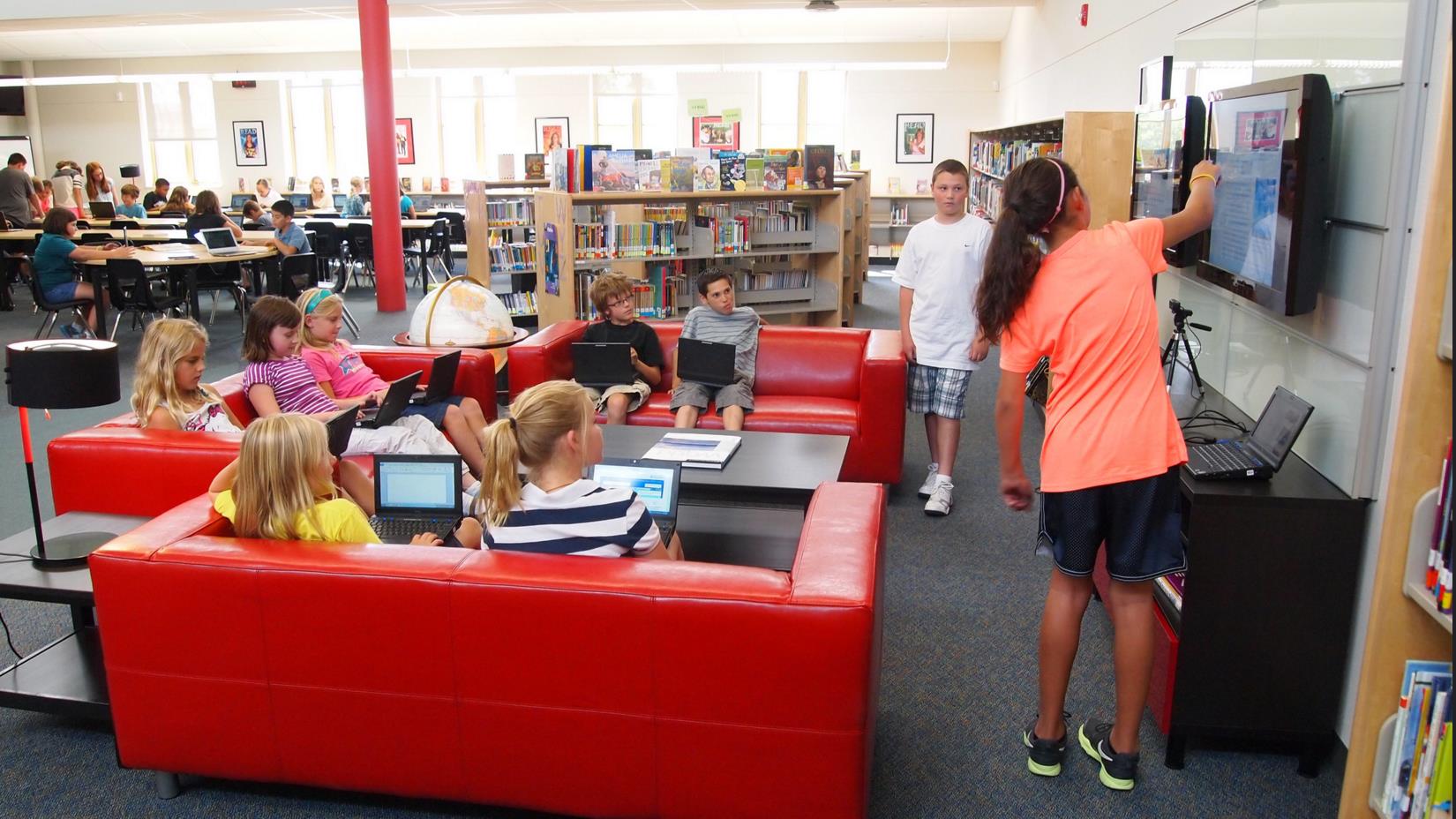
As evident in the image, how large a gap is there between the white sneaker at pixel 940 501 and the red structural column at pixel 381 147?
23.5ft

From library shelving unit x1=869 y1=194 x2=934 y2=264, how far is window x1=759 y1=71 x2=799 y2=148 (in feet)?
6.09

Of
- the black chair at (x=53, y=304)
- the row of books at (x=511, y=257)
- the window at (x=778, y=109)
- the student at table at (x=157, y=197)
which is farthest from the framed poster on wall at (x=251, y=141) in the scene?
the row of books at (x=511, y=257)

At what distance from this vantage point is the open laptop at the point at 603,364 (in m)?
5.19

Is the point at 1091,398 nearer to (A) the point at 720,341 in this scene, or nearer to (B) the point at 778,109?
(A) the point at 720,341

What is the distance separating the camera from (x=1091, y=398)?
254 cm

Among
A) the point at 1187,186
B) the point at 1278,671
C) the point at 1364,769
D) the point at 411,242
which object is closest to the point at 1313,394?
the point at 1278,671

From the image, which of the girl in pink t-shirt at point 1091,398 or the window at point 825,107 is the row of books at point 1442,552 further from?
the window at point 825,107


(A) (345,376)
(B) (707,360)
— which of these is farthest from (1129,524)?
(A) (345,376)

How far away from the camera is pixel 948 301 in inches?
186

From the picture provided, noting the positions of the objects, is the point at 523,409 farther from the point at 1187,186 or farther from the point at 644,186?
the point at 644,186

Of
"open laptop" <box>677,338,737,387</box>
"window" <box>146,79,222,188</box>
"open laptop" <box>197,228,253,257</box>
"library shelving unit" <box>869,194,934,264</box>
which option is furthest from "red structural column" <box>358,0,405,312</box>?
"window" <box>146,79,222,188</box>

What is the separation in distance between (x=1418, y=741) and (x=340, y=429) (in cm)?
296

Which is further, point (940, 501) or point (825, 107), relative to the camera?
point (825, 107)

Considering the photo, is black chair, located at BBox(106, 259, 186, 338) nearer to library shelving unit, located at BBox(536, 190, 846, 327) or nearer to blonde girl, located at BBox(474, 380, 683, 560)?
library shelving unit, located at BBox(536, 190, 846, 327)
